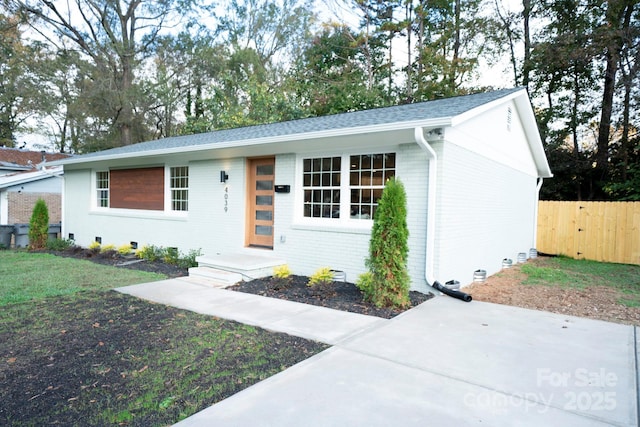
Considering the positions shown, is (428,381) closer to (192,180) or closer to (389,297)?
(389,297)

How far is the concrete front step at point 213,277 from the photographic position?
22.4 ft

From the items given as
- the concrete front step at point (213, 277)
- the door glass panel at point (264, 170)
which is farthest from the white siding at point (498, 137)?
the concrete front step at point (213, 277)

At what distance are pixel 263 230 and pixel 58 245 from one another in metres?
7.25

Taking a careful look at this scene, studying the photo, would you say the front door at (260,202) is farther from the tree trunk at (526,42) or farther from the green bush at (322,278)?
the tree trunk at (526,42)

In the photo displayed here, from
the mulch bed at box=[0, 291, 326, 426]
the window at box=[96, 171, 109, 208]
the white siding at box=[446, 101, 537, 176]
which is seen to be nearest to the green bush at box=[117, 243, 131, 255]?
the window at box=[96, 171, 109, 208]

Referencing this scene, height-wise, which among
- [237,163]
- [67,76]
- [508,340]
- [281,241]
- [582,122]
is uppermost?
[67,76]

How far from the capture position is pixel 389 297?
5.34 meters

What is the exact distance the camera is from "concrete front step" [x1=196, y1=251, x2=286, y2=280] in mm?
7027

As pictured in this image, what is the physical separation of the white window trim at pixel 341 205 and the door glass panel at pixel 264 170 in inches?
33.0

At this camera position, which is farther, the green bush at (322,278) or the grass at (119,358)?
the green bush at (322,278)

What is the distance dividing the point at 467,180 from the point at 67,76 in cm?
2211

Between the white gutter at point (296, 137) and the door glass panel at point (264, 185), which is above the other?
the white gutter at point (296, 137)

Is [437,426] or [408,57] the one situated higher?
[408,57]

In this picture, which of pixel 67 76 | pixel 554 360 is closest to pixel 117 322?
pixel 554 360
